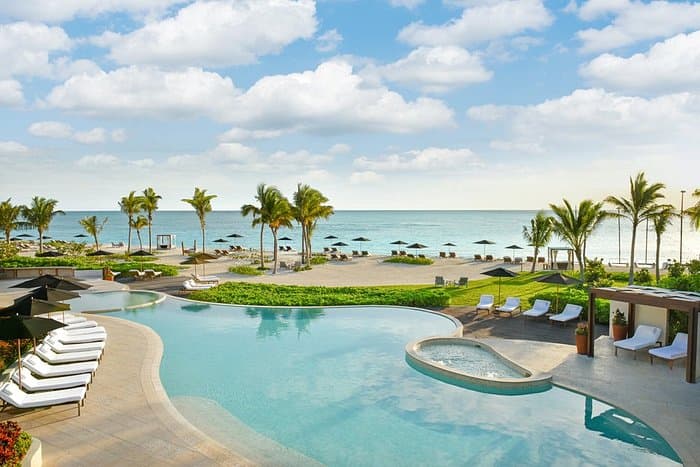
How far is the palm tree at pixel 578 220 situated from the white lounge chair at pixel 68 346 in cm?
2258

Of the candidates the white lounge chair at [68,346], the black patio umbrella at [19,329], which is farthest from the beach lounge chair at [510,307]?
the black patio umbrella at [19,329]

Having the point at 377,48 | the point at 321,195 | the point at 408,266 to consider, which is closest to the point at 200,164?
the point at 321,195

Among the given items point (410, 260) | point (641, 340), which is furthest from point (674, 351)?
point (410, 260)

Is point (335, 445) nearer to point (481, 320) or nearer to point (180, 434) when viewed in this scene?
point (180, 434)

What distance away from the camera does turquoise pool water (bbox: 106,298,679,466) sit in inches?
339

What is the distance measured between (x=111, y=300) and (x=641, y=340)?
2083cm

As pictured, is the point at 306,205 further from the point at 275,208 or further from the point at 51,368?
the point at 51,368

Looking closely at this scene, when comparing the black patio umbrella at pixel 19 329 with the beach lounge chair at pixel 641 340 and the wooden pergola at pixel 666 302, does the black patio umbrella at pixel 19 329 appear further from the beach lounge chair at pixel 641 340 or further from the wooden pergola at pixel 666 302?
the beach lounge chair at pixel 641 340

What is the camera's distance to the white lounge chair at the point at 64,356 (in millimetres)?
11781

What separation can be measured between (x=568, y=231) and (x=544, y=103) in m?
7.30

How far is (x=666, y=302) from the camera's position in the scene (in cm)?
1148

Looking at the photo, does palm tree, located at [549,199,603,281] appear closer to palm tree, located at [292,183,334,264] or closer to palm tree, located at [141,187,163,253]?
palm tree, located at [292,183,334,264]

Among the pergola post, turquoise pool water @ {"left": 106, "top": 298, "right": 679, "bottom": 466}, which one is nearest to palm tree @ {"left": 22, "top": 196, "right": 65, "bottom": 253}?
turquoise pool water @ {"left": 106, "top": 298, "right": 679, "bottom": 466}

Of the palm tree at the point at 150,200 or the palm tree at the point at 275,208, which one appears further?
the palm tree at the point at 150,200
